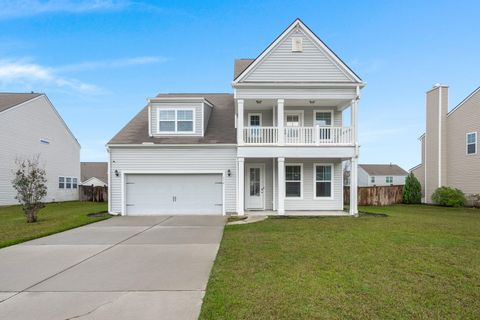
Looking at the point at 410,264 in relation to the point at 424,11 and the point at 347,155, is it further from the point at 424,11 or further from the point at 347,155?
the point at 424,11

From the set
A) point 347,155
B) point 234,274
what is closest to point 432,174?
point 347,155

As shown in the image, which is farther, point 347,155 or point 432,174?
point 432,174

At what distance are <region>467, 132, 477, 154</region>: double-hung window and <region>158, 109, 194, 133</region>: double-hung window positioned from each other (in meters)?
16.9

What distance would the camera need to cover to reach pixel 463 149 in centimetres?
1848

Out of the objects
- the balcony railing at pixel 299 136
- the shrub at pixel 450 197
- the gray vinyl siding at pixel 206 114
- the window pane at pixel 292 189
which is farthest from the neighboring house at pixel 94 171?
the shrub at pixel 450 197

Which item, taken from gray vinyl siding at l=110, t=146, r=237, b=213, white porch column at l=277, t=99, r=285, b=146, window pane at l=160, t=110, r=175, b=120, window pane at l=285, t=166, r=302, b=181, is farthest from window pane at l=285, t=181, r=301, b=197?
window pane at l=160, t=110, r=175, b=120

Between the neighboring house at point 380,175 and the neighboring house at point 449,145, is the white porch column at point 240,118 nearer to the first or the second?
the neighboring house at point 449,145

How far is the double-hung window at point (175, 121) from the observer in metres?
15.8

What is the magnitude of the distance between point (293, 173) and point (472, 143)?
11.8 m

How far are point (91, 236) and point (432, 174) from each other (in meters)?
21.3

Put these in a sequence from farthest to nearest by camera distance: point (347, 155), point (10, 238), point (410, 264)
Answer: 1. point (347, 155)
2. point (10, 238)
3. point (410, 264)

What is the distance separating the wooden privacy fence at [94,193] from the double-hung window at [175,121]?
12874mm

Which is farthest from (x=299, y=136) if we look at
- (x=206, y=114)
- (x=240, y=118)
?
(x=206, y=114)

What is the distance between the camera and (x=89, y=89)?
20141 mm
